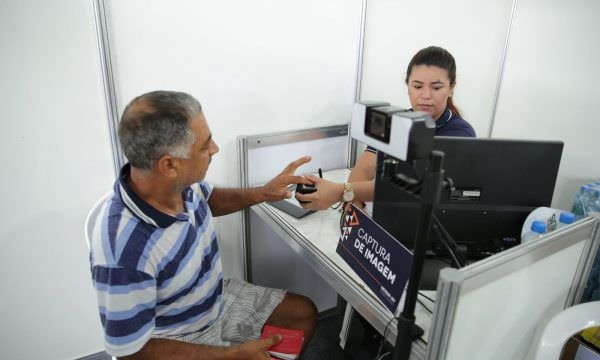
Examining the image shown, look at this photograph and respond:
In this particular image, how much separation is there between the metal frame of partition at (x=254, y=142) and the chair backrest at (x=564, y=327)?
1184 mm

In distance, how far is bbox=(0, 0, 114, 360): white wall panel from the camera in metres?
1.21

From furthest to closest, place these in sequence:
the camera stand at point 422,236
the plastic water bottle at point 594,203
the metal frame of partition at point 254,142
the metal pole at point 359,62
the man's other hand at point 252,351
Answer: the metal pole at point 359,62 → the metal frame of partition at point 254,142 → the plastic water bottle at point 594,203 → the man's other hand at point 252,351 → the camera stand at point 422,236

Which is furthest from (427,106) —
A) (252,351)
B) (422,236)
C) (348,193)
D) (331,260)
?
(252,351)

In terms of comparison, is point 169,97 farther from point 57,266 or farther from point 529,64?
point 529,64

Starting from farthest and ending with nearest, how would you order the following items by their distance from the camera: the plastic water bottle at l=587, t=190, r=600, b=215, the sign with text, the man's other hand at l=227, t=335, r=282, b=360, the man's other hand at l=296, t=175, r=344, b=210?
the plastic water bottle at l=587, t=190, r=600, b=215 → the man's other hand at l=296, t=175, r=344, b=210 → the man's other hand at l=227, t=335, r=282, b=360 → the sign with text

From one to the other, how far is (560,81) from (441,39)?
0.59 meters

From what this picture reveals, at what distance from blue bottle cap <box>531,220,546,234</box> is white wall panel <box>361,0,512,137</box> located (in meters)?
1.23

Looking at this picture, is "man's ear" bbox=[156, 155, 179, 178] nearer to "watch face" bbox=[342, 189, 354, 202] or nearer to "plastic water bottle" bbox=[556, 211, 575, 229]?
"watch face" bbox=[342, 189, 354, 202]

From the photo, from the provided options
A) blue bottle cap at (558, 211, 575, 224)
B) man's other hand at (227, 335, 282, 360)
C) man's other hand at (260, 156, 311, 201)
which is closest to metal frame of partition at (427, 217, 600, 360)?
blue bottle cap at (558, 211, 575, 224)

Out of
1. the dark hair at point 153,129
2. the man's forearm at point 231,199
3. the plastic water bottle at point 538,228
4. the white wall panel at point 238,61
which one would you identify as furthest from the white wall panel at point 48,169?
the plastic water bottle at point 538,228

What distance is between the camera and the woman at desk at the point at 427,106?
135 cm

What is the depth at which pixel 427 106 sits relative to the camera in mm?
1433

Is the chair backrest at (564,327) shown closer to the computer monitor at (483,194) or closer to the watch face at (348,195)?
the computer monitor at (483,194)

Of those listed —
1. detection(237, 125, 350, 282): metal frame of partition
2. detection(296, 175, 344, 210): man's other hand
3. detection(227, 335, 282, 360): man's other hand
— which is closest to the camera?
detection(227, 335, 282, 360): man's other hand
